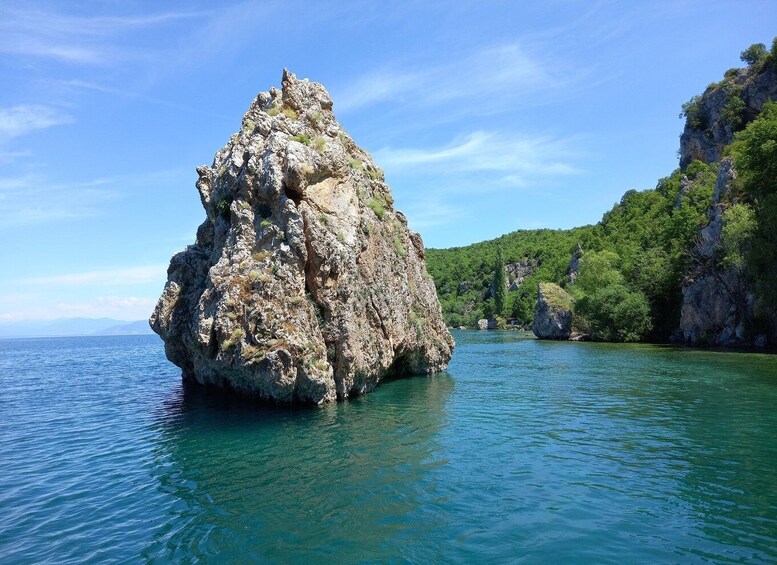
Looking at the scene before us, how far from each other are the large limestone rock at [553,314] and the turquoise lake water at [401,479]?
58558mm

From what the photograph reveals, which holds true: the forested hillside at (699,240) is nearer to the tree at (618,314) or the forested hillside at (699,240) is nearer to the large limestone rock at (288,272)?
the tree at (618,314)

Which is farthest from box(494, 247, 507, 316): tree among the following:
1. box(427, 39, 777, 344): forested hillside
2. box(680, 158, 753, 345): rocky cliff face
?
box(680, 158, 753, 345): rocky cliff face

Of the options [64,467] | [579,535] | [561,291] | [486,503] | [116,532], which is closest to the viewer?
[579,535]

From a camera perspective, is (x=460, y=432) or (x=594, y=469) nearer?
(x=594, y=469)

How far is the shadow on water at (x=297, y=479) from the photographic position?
35.8 feet

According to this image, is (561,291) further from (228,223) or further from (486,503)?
(486,503)

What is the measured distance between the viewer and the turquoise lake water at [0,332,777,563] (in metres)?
10.7

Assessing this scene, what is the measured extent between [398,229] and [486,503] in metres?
28.8

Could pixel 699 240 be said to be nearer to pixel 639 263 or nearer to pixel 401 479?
pixel 639 263

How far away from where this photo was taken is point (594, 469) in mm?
15250

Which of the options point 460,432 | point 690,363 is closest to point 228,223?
point 460,432

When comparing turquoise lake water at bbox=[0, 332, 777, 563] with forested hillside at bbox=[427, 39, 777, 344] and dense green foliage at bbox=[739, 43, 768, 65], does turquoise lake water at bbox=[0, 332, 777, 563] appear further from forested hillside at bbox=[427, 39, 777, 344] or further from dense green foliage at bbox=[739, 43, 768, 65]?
dense green foliage at bbox=[739, 43, 768, 65]

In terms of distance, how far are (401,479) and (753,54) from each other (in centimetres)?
12132

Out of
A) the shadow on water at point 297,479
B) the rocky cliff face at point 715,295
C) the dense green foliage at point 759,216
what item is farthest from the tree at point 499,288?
the shadow on water at point 297,479
